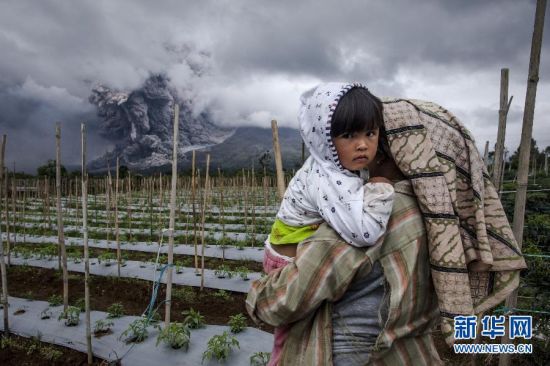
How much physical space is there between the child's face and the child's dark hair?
Answer: 0.6 inches

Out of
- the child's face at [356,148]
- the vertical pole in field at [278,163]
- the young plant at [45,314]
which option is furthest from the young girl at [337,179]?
the young plant at [45,314]

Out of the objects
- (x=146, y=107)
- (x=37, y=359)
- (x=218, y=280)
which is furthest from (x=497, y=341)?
(x=146, y=107)

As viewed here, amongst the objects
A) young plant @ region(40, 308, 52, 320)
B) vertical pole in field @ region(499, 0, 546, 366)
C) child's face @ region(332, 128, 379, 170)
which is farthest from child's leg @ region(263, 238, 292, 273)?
young plant @ region(40, 308, 52, 320)

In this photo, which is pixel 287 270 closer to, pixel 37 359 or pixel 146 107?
pixel 37 359

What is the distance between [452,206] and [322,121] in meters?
0.40

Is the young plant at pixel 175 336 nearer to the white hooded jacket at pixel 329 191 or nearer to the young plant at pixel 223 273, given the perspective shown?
the young plant at pixel 223 273

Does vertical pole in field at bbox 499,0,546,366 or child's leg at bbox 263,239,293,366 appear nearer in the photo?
child's leg at bbox 263,239,293,366

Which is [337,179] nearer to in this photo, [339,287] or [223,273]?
[339,287]

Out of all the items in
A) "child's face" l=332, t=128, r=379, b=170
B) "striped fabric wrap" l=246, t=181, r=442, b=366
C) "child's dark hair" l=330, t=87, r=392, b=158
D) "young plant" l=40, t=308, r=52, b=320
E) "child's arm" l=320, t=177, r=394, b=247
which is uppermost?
"child's dark hair" l=330, t=87, r=392, b=158

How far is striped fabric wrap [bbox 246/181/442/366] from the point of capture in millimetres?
907

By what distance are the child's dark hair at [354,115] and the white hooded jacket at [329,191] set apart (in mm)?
18

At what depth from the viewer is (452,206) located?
963 millimetres

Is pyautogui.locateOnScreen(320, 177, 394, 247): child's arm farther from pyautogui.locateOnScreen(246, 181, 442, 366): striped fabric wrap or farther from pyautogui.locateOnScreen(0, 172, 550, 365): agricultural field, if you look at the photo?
pyautogui.locateOnScreen(0, 172, 550, 365): agricultural field

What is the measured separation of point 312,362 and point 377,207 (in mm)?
455
